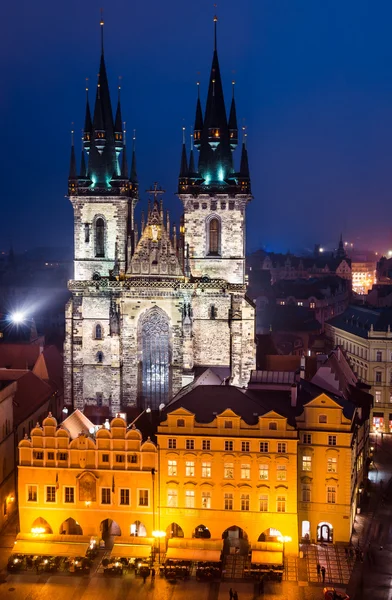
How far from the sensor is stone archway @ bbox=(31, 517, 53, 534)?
60.3 metres

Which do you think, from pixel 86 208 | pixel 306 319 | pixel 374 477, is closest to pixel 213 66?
pixel 86 208

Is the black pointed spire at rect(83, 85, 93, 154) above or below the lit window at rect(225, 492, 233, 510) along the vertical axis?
above

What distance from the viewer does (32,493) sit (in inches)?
2416

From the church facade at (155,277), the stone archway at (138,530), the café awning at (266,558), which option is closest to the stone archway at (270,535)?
the café awning at (266,558)

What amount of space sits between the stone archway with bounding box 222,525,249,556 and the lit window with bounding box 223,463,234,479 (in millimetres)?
4149

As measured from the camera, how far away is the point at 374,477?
76.6 meters

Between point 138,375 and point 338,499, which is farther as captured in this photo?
point 138,375

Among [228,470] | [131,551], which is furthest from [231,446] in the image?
[131,551]

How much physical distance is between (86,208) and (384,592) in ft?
158

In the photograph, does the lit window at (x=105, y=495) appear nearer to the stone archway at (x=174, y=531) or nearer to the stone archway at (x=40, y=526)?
the stone archway at (x=40, y=526)

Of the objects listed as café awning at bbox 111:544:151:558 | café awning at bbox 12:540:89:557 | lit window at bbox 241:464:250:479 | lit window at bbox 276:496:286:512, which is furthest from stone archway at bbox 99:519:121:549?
lit window at bbox 276:496:286:512

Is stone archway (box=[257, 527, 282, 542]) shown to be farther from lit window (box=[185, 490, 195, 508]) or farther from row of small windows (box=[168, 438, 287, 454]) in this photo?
row of small windows (box=[168, 438, 287, 454])

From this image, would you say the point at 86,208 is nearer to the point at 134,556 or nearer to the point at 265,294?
the point at 134,556

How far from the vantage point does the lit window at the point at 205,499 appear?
198 feet
